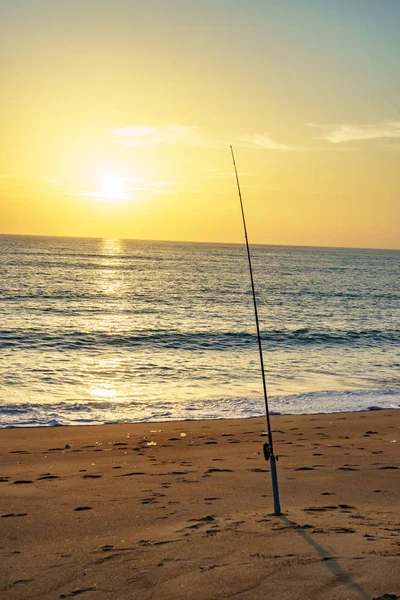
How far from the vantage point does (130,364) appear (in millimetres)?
20812

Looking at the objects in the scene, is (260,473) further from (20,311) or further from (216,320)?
(20,311)

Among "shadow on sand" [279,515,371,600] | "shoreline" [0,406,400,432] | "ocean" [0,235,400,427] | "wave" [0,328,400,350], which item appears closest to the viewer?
"shadow on sand" [279,515,371,600]

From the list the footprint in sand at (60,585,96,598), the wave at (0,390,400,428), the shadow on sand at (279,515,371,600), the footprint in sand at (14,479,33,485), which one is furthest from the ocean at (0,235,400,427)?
the footprint in sand at (60,585,96,598)

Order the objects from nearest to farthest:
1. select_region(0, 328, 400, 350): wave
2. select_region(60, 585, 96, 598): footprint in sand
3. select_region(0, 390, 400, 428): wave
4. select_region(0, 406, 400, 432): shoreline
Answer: select_region(60, 585, 96, 598): footprint in sand < select_region(0, 406, 400, 432): shoreline < select_region(0, 390, 400, 428): wave < select_region(0, 328, 400, 350): wave

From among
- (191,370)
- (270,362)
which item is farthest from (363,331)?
(191,370)

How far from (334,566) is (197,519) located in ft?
5.74

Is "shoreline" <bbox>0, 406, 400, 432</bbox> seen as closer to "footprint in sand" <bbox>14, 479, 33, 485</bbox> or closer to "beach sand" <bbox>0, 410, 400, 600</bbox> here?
"beach sand" <bbox>0, 410, 400, 600</bbox>

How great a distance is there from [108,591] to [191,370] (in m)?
15.6

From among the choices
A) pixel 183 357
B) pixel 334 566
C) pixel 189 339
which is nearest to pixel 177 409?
pixel 183 357

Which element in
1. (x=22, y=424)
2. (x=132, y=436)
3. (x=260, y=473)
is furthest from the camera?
(x=22, y=424)

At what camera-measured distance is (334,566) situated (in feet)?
13.6

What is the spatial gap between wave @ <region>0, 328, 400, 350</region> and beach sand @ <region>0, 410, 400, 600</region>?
13857 millimetres

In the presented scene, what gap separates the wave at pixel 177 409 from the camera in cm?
1298

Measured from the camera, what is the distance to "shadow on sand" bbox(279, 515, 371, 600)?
12.5ft
